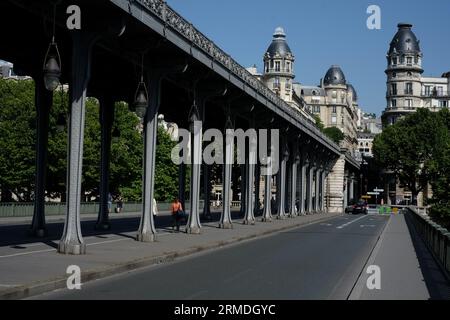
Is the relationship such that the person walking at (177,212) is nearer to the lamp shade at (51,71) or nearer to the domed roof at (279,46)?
the lamp shade at (51,71)

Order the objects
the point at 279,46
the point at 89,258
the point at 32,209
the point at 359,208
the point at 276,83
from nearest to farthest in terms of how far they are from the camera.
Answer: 1. the point at 89,258
2. the point at 32,209
3. the point at 359,208
4. the point at 276,83
5. the point at 279,46

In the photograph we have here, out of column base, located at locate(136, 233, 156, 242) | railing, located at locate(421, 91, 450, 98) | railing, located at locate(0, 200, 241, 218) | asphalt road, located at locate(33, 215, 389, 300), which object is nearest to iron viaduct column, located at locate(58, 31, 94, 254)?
asphalt road, located at locate(33, 215, 389, 300)

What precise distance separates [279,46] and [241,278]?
158 m

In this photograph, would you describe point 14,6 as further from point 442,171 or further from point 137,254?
point 442,171

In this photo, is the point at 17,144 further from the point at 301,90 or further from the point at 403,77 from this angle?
the point at 301,90

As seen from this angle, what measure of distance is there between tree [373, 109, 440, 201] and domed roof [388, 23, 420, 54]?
45.3 meters

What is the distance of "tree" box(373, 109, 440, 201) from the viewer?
424 feet

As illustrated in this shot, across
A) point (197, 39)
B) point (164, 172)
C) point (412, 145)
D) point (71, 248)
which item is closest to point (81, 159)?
point (71, 248)

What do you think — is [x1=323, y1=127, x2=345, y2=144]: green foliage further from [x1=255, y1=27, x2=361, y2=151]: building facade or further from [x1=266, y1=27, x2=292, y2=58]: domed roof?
[x1=266, y1=27, x2=292, y2=58]: domed roof

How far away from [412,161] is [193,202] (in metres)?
105

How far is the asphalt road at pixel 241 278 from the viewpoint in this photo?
1312cm

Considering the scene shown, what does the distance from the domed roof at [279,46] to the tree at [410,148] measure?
42965mm

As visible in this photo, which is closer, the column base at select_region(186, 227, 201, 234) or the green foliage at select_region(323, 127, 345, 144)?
the column base at select_region(186, 227, 201, 234)

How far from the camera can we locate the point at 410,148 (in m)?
131
